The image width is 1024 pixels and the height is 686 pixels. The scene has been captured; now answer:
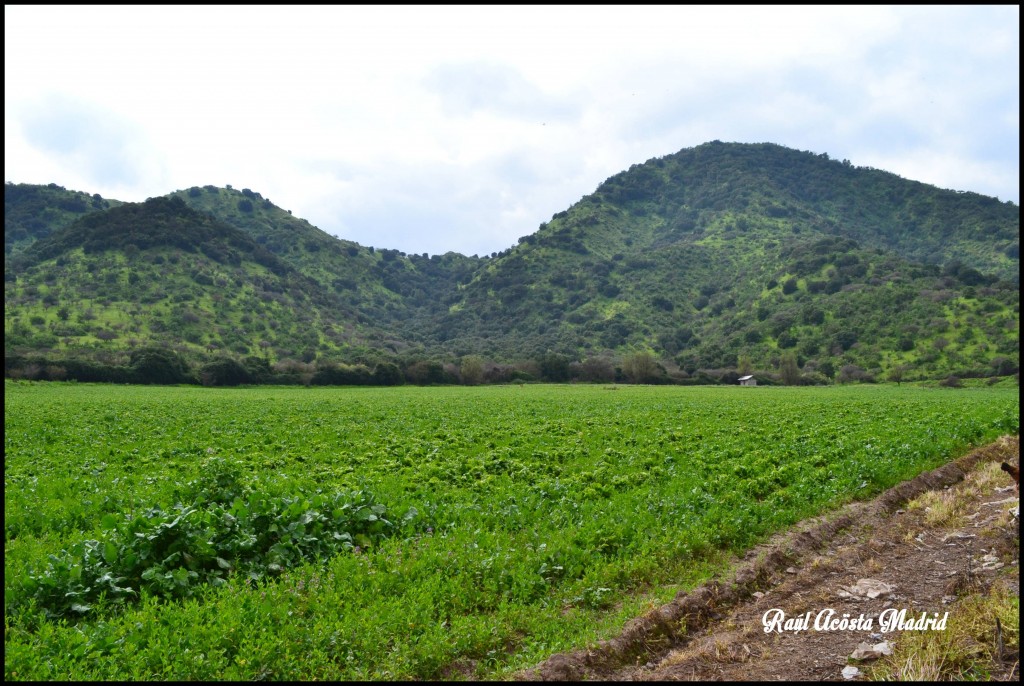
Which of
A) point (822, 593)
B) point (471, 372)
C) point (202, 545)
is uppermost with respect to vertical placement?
point (471, 372)

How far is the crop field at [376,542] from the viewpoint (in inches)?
255

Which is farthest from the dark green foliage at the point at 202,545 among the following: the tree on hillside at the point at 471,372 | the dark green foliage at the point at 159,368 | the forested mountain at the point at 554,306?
the tree on hillside at the point at 471,372

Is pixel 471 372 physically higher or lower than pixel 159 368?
lower

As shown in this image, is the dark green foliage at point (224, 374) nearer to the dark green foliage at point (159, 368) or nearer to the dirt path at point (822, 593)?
the dark green foliage at point (159, 368)

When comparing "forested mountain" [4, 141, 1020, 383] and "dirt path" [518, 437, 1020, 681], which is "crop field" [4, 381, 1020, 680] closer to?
"dirt path" [518, 437, 1020, 681]

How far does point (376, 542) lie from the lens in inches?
385

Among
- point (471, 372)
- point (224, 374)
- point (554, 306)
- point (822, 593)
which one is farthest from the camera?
point (554, 306)

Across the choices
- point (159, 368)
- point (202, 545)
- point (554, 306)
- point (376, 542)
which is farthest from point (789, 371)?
point (202, 545)

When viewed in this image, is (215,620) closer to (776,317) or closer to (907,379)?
(907,379)

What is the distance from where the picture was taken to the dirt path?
646 cm

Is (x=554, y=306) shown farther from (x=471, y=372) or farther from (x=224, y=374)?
(x=224, y=374)

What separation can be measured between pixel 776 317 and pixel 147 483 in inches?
5071

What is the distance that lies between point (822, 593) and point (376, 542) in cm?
670

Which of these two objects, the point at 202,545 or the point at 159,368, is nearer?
the point at 202,545
